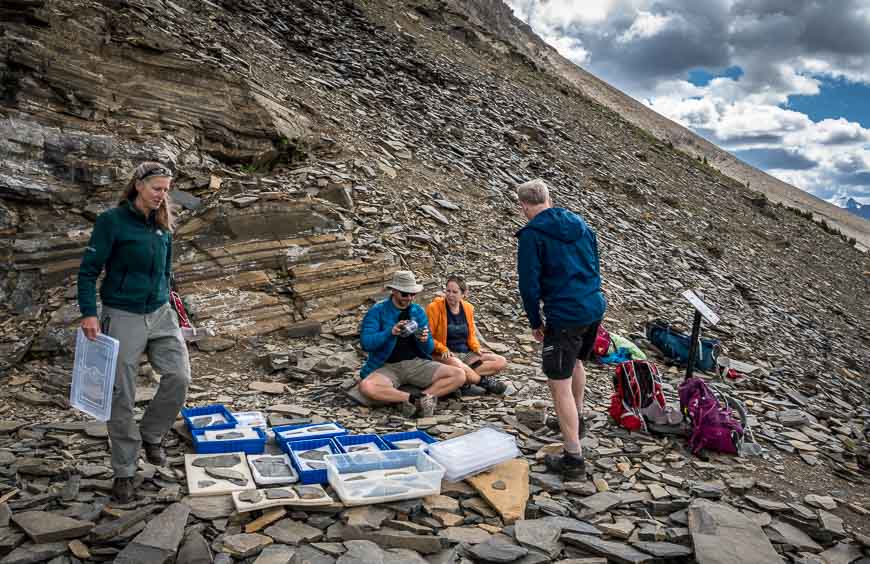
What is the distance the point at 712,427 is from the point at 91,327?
520cm

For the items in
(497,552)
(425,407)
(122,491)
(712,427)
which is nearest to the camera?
(497,552)

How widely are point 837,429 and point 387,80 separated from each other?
14.4 meters

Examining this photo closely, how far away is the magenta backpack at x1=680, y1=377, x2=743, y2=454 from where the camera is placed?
558 centimetres

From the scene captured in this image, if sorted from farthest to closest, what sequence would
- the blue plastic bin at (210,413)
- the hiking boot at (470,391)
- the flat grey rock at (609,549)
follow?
the hiking boot at (470,391), the blue plastic bin at (210,413), the flat grey rock at (609,549)

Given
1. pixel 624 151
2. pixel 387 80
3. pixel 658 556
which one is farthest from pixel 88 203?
pixel 624 151

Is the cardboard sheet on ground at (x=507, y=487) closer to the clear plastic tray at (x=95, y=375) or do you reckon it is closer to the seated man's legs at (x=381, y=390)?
the seated man's legs at (x=381, y=390)

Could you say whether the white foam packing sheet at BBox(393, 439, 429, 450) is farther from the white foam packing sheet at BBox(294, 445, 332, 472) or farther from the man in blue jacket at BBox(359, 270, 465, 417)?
the man in blue jacket at BBox(359, 270, 465, 417)

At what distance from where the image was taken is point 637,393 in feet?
19.8

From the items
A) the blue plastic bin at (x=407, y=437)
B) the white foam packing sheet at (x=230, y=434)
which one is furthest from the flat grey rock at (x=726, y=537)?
the white foam packing sheet at (x=230, y=434)

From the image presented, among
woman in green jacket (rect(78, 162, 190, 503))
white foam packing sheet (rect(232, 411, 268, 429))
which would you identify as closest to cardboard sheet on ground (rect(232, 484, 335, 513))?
woman in green jacket (rect(78, 162, 190, 503))

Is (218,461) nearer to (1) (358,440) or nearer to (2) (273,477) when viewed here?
(2) (273,477)

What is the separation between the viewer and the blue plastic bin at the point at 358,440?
4.93 metres

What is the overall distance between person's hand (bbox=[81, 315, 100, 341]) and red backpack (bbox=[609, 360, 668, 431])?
4.57 meters

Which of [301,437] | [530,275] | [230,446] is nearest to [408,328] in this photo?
[301,437]
